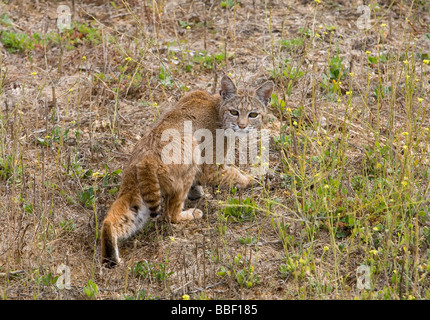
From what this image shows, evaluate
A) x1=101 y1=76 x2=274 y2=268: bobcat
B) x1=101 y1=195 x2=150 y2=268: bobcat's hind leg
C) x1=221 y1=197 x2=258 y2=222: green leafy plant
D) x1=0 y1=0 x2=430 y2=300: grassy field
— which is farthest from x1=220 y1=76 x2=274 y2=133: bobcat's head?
x1=101 y1=195 x2=150 y2=268: bobcat's hind leg

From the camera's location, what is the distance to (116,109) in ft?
23.8

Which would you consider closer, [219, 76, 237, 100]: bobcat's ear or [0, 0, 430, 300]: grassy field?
[0, 0, 430, 300]: grassy field

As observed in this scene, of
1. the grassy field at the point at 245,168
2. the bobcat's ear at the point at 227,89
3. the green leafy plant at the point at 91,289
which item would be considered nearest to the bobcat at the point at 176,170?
the bobcat's ear at the point at 227,89

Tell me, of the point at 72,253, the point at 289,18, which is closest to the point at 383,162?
the point at 72,253

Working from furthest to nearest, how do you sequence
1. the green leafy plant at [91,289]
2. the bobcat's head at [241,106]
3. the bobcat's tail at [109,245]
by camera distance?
the bobcat's head at [241,106], the bobcat's tail at [109,245], the green leafy plant at [91,289]

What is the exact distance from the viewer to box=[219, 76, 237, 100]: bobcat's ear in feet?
22.1

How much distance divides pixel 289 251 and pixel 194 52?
4059mm

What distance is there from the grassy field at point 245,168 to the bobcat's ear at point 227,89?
494mm

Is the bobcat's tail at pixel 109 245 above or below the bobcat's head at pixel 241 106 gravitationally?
below

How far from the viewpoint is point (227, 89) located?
22.2 ft

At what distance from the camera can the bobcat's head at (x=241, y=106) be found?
6691mm

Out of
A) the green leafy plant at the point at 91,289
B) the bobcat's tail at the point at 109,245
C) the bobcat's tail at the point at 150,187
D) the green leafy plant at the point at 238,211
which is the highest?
the bobcat's tail at the point at 150,187

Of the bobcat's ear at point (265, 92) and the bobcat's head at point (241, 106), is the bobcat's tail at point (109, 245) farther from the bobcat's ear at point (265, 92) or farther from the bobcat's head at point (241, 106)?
the bobcat's ear at point (265, 92)

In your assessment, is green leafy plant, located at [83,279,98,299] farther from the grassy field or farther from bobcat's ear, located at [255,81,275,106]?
bobcat's ear, located at [255,81,275,106]
